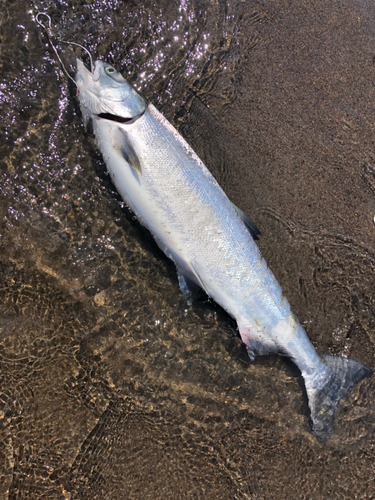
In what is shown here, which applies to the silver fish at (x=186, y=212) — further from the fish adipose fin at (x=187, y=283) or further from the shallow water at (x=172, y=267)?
the shallow water at (x=172, y=267)

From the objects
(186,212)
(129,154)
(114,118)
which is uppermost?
(114,118)

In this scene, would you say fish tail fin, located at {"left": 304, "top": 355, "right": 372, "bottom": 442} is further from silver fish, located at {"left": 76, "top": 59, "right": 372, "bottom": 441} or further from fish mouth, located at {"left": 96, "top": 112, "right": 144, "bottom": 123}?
fish mouth, located at {"left": 96, "top": 112, "right": 144, "bottom": 123}

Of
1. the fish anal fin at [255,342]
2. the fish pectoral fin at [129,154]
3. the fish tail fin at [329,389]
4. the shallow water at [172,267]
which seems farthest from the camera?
the fish tail fin at [329,389]

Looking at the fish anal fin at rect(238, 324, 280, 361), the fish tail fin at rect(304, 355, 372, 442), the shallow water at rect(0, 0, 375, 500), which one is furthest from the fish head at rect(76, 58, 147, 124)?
the fish tail fin at rect(304, 355, 372, 442)

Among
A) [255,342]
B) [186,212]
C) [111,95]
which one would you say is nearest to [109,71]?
[111,95]

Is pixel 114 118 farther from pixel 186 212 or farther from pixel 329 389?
pixel 329 389

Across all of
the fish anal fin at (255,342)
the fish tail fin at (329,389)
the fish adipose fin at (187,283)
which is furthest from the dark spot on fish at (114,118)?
the fish tail fin at (329,389)

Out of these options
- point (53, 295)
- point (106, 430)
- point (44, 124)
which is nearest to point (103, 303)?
point (53, 295)

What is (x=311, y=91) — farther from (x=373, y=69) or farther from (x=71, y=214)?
(x=71, y=214)
